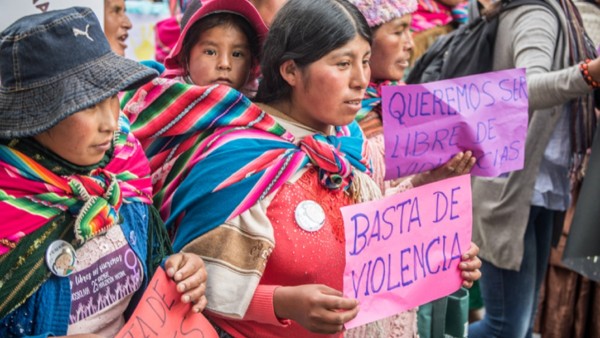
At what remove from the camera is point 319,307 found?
1926 millimetres

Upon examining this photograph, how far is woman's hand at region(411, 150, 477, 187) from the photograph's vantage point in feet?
7.91

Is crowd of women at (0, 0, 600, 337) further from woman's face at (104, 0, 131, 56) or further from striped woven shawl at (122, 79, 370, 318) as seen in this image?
woman's face at (104, 0, 131, 56)

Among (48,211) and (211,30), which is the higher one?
(211,30)

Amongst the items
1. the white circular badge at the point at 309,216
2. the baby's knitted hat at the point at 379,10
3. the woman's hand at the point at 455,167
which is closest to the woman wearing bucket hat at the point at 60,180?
the white circular badge at the point at 309,216

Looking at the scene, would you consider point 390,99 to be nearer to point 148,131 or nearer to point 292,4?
point 292,4

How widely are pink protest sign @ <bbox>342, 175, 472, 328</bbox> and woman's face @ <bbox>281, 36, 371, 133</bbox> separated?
0.96ft

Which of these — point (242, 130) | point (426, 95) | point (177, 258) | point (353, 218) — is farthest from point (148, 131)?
point (426, 95)

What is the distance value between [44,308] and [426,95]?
1.21 m

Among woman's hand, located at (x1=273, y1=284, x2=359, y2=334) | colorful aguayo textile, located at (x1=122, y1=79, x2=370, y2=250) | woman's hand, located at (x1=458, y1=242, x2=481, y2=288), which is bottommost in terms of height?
woman's hand, located at (x1=458, y1=242, x2=481, y2=288)

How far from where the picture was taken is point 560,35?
344 centimetres

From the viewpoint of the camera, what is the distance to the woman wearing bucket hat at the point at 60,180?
1650 millimetres

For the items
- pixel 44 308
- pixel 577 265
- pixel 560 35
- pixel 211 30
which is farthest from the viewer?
pixel 560 35

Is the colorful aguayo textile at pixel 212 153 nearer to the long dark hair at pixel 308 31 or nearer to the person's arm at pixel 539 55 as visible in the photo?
the long dark hair at pixel 308 31

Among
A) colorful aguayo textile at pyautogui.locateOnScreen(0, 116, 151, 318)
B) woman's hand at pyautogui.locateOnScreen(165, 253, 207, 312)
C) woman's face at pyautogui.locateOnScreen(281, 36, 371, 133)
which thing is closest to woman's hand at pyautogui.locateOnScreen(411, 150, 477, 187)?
woman's face at pyautogui.locateOnScreen(281, 36, 371, 133)
